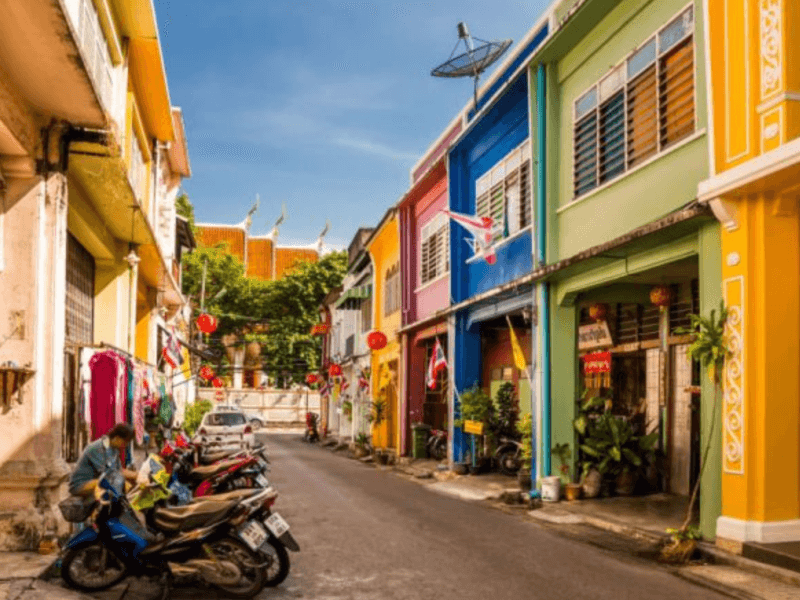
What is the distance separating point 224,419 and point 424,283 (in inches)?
282

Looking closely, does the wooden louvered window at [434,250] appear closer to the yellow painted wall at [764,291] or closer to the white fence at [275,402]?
the yellow painted wall at [764,291]

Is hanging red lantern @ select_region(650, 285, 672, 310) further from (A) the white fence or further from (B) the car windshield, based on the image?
(A) the white fence

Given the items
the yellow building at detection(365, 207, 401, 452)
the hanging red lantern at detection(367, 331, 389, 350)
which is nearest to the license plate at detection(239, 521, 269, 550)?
the yellow building at detection(365, 207, 401, 452)

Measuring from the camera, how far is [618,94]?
1330cm

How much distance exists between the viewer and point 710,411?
10.3 m

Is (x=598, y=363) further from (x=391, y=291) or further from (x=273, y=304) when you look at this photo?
(x=273, y=304)

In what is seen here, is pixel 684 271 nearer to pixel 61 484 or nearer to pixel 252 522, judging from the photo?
pixel 252 522

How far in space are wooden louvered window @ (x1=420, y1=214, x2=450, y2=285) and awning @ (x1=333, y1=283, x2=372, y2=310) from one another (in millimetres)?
8834

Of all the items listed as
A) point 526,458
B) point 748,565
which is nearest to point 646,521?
point 748,565

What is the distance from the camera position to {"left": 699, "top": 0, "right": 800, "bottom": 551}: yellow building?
934 centimetres

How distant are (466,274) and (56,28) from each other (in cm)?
1393

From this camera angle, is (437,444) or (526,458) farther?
(437,444)

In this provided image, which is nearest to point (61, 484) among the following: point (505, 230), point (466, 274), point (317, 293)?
point (505, 230)

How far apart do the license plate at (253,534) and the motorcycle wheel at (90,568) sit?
111cm
